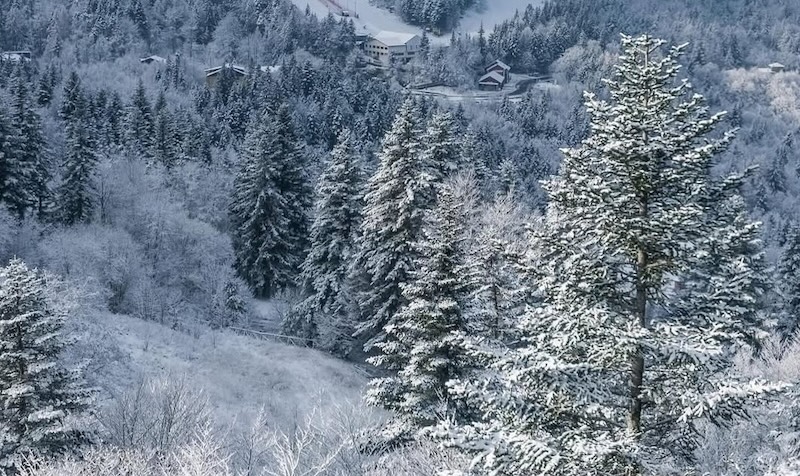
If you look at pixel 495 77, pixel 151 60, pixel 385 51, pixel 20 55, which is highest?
pixel 385 51

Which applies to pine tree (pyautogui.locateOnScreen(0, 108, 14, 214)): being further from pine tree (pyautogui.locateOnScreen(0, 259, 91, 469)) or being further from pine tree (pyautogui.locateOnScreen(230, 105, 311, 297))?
pine tree (pyautogui.locateOnScreen(0, 259, 91, 469))

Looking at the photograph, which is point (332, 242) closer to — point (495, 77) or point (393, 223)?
point (393, 223)

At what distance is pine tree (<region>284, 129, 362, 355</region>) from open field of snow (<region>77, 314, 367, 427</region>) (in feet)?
7.67

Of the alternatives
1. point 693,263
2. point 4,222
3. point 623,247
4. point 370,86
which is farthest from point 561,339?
point 370,86

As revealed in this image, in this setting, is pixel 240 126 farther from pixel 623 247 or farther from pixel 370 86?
pixel 623 247

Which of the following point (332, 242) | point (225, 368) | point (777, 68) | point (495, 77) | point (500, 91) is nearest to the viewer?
point (225, 368)

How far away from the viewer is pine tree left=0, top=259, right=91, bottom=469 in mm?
16047

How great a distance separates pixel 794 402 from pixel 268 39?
14266 centimetres

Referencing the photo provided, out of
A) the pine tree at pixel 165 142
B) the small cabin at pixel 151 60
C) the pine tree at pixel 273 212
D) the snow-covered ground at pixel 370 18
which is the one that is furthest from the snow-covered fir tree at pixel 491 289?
the snow-covered ground at pixel 370 18

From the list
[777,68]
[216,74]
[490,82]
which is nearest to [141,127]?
[216,74]

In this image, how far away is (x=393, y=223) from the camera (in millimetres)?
28938

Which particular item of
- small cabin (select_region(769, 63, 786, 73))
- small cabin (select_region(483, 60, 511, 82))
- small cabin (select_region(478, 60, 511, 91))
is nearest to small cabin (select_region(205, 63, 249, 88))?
small cabin (select_region(478, 60, 511, 91))

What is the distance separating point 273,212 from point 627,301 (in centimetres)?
3716

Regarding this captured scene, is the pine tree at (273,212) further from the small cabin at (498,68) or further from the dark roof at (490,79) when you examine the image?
the small cabin at (498,68)
